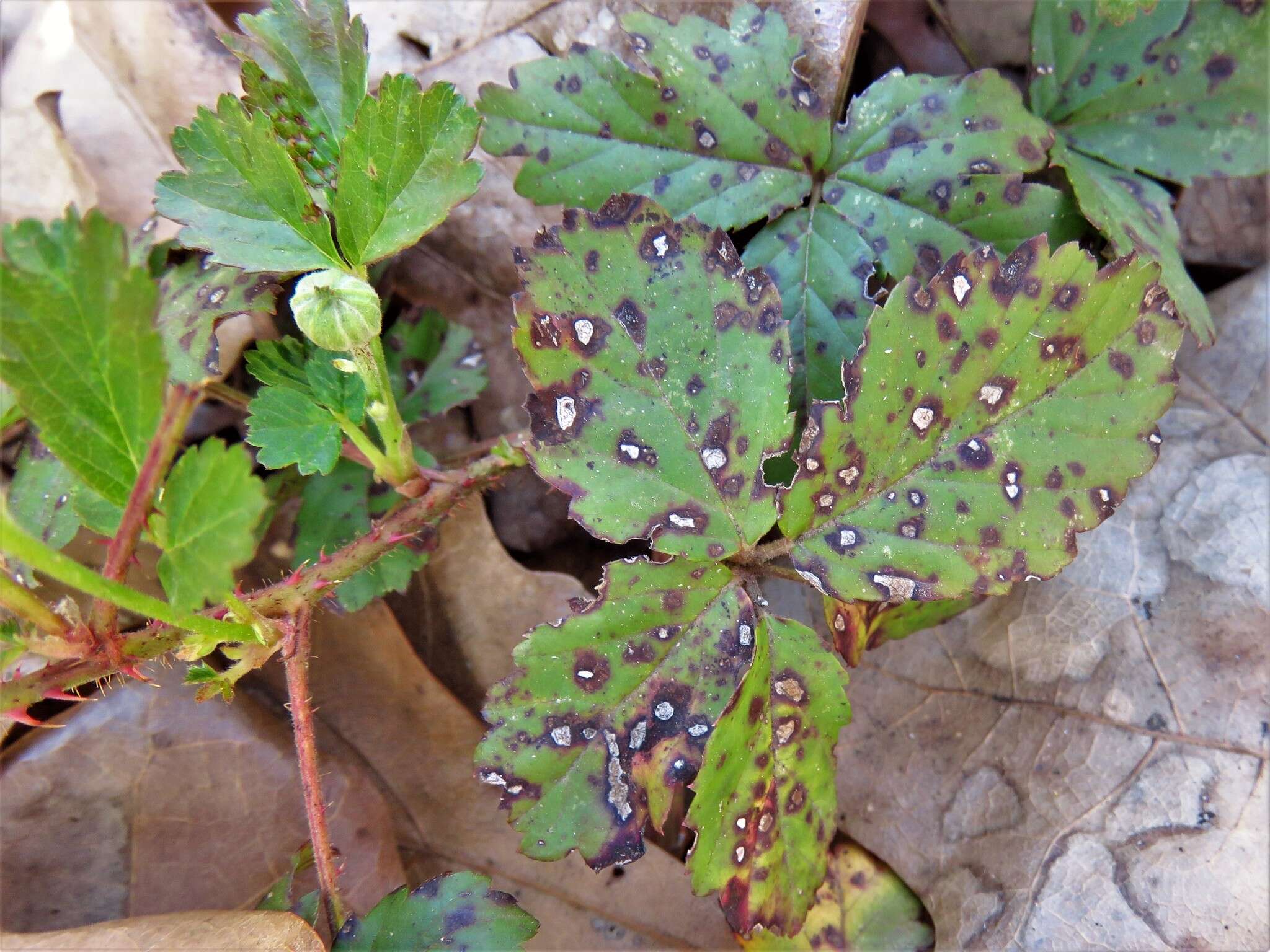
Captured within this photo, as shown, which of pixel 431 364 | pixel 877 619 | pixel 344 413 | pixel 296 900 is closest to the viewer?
pixel 344 413

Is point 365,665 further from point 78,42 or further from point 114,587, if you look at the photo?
point 78,42

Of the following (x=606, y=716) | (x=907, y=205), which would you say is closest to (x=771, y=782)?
(x=606, y=716)

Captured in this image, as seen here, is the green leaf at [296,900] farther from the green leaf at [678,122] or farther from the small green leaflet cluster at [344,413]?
the green leaf at [678,122]

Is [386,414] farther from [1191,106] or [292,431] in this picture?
[1191,106]

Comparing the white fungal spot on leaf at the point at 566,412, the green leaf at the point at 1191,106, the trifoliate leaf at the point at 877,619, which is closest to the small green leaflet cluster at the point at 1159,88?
the green leaf at the point at 1191,106

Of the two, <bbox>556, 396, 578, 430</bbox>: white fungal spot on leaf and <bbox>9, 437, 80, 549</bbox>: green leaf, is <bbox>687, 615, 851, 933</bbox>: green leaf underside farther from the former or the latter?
<bbox>9, 437, 80, 549</bbox>: green leaf

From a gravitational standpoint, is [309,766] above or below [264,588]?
below
